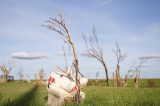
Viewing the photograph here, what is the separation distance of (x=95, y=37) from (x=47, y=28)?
27194 millimetres

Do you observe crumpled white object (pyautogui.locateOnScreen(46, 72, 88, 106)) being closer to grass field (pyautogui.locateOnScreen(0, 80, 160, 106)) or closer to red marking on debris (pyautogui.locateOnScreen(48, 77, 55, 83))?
red marking on debris (pyautogui.locateOnScreen(48, 77, 55, 83))

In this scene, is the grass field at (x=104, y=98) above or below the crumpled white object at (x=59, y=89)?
below

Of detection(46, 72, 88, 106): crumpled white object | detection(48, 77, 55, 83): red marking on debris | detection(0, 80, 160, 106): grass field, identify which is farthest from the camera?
detection(48, 77, 55, 83): red marking on debris

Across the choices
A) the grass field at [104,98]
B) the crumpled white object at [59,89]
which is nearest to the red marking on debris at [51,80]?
the crumpled white object at [59,89]

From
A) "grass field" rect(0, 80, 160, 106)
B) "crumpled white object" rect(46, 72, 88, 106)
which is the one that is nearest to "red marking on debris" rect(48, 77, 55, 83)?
"crumpled white object" rect(46, 72, 88, 106)

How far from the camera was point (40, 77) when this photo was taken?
49188mm

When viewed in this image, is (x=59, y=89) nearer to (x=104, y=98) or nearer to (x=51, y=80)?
(x=51, y=80)

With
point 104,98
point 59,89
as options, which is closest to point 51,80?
point 59,89

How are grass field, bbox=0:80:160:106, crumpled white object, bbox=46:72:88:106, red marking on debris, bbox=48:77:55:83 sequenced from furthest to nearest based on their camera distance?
red marking on debris, bbox=48:77:55:83
grass field, bbox=0:80:160:106
crumpled white object, bbox=46:72:88:106

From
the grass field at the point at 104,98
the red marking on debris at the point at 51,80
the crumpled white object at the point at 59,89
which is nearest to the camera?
the crumpled white object at the point at 59,89

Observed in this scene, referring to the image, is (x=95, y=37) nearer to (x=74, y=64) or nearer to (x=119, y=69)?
(x=119, y=69)

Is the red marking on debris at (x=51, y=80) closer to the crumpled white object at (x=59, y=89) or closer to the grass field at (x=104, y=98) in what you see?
the crumpled white object at (x=59, y=89)

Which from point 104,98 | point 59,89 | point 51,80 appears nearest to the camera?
point 59,89

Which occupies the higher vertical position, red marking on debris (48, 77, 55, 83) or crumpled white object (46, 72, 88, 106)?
red marking on debris (48, 77, 55, 83)
